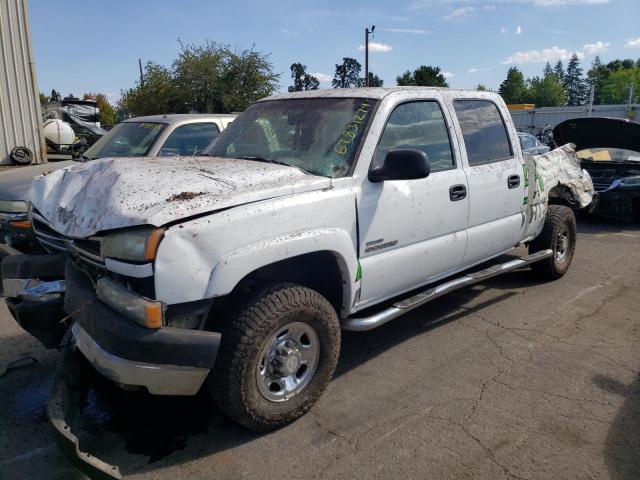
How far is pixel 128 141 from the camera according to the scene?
6.40 metres

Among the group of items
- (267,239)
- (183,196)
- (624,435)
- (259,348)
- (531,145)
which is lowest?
(624,435)

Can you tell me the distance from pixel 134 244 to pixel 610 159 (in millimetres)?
8817

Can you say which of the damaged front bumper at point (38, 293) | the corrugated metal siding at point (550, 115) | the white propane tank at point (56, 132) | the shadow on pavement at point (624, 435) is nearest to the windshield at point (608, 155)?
the shadow on pavement at point (624, 435)

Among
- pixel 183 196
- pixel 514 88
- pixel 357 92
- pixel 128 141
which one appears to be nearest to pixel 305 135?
pixel 357 92

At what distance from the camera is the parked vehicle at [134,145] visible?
5.33m

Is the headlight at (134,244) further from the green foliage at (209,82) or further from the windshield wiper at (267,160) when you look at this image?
the green foliage at (209,82)

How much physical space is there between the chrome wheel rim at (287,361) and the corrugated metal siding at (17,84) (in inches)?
452

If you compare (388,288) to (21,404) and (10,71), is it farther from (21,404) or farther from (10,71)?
(10,71)

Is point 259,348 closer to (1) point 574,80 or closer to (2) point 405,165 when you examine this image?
(2) point 405,165

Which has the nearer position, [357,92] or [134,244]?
[134,244]

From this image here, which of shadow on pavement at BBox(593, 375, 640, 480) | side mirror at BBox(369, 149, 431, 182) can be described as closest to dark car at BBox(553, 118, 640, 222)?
shadow on pavement at BBox(593, 375, 640, 480)

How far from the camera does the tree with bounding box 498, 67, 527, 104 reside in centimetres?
10371

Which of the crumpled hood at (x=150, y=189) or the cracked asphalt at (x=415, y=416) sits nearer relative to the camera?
the crumpled hood at (x=150, y=189)

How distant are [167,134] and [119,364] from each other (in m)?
4.10
